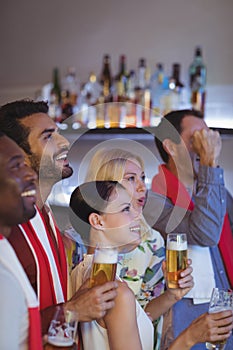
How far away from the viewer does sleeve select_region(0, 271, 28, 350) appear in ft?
2.26

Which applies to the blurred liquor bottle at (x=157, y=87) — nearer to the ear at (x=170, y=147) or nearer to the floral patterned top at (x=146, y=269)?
the ear at (x=170, y=147)

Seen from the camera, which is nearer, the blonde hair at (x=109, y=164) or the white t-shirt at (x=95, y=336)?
the white t-shirt at (x=95, y=336)

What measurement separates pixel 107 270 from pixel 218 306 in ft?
0.97

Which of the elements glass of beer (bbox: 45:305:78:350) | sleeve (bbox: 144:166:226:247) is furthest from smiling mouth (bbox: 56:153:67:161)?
sleeve (bbox: 144:166:226:247)

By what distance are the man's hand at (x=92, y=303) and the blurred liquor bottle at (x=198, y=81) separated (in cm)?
174

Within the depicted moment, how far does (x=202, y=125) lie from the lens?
63.1 inches

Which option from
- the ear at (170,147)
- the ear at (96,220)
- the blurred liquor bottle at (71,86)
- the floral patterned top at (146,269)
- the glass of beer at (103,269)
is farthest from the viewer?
the blurred liquor bottle at (71,86)

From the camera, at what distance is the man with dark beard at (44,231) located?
0.85 metres

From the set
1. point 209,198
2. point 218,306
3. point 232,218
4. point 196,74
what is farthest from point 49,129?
point 196,74

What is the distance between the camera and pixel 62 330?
81 cm

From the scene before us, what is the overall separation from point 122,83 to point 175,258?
5.29 ft

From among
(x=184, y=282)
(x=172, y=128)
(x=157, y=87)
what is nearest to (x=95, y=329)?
(x=184, y=282)

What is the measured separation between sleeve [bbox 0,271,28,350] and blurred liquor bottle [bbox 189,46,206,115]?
1.92m

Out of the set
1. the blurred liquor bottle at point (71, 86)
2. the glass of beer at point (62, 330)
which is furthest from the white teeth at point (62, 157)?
the blurred liquor bottle at point (71, 86)
